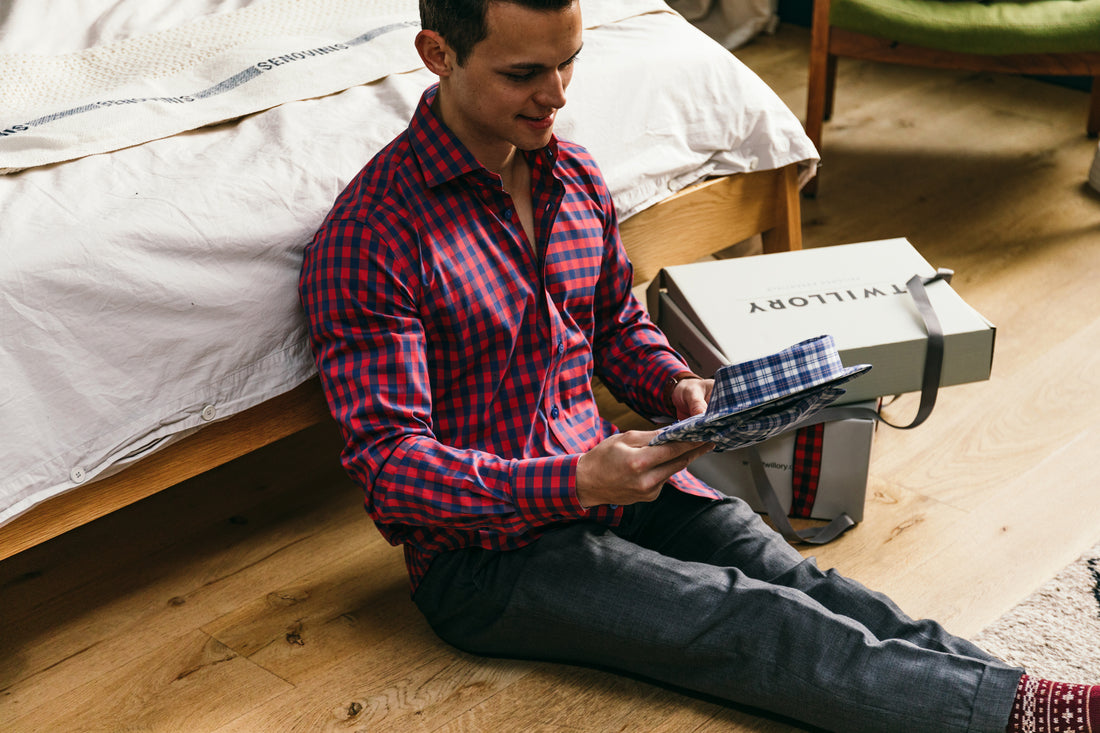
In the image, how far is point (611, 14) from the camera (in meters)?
1.78

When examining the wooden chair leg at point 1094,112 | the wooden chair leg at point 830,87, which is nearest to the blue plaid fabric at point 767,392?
the wooden chair leg at point 830,87

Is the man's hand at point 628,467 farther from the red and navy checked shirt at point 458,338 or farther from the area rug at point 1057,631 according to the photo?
the area rug at point 1057,631

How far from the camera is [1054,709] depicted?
1.06 m

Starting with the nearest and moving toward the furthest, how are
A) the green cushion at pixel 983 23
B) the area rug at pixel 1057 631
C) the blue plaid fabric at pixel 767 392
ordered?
1. the blue plaid fabric at pixel 767 392
2. the area rug at pixel 1057 631
3. the green cushion at pixel 983 23

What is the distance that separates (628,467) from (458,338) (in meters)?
0.26

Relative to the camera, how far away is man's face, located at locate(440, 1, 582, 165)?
1.09m

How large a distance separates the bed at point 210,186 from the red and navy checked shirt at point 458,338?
14 cm

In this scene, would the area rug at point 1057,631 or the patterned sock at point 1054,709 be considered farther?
the area rug at point 1057,631

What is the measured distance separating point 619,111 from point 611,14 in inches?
9.6

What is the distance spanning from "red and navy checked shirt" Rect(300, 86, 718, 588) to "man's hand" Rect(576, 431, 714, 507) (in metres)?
0.02

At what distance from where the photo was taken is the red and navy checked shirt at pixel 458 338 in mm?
1150

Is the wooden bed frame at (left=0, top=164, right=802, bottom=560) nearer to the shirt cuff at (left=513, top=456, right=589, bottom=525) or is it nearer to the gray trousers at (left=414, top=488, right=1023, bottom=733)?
the gray trousers at (left=414, top=488, right=1023, bottom=733)

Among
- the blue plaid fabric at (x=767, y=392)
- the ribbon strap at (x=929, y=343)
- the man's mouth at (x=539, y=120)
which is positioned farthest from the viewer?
the ribbon strap at (x=929, y=343)

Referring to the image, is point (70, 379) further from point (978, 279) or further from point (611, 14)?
point (978, 279)
